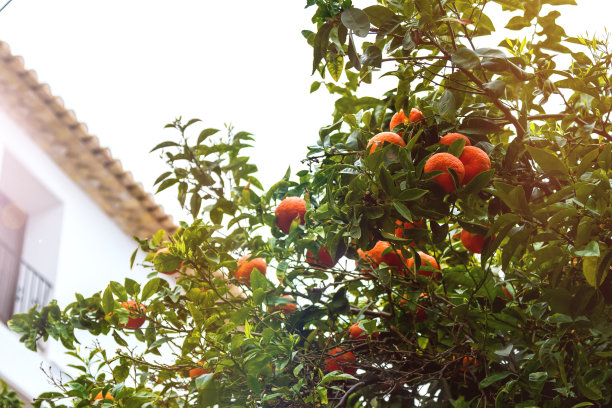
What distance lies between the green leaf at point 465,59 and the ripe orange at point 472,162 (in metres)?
0.09

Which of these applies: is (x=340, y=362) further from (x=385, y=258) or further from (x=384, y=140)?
(x=384, y=140)

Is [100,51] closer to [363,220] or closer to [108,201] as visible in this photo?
[108,201]

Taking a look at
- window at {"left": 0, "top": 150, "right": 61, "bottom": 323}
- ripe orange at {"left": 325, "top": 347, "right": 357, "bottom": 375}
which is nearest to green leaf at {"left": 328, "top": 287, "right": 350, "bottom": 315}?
ripe orange at {"left": 325, "top": 347, "right": 357, "bottom": 375}

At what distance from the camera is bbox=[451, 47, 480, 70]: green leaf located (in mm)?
637

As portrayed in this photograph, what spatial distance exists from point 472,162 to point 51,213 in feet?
11.0

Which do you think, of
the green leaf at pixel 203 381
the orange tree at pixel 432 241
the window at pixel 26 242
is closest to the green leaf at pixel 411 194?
the orange tree at pixel 432 241

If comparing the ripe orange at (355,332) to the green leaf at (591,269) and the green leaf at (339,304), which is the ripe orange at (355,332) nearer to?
the green leaf at (339,304)

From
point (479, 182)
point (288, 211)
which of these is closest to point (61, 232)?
point (288, 211)

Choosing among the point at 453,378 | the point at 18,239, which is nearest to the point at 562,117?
the point at 453,378

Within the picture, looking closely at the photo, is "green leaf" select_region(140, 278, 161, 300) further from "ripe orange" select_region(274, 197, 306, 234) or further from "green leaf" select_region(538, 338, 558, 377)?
"green leaf" select_region(538, 338, 558, 377)

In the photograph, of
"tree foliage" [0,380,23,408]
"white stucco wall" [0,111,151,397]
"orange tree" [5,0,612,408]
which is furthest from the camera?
"white stucco wall" [0,111,151,397]

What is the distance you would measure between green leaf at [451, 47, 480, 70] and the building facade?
2590mm

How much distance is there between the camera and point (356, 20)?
0.63 m

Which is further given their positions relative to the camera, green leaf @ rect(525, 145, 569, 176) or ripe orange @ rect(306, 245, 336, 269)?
ripe orange @ rect(306, 245, 336, 269)
